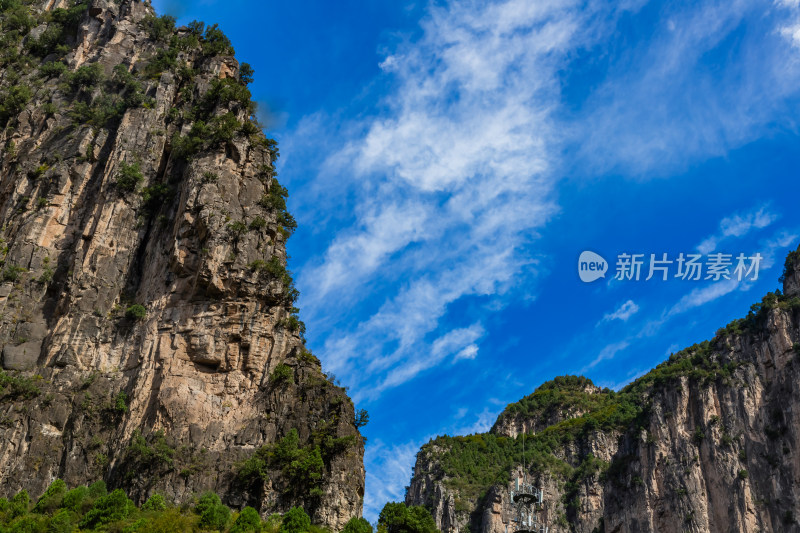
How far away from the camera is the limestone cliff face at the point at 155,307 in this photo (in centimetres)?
4059

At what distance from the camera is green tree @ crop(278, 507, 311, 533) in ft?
117

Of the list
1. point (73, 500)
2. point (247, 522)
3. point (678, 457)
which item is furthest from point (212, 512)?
point (678, 457)

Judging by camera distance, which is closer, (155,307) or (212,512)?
(212,512)

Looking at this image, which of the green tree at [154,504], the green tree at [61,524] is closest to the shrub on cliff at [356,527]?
the green tree at [154,504]

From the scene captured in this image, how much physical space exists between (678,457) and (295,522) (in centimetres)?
6485

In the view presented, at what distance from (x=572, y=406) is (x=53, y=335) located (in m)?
98.1

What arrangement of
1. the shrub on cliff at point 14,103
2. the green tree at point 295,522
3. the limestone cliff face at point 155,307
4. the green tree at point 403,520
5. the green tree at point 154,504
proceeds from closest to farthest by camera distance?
the green tree at point 295,522 → the green tree at point 154,504 → the limestone cliff face at point 155,307 → the green tree at point 403,520 → the shrub on cliff at point 14,103

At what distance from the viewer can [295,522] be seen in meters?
36.1

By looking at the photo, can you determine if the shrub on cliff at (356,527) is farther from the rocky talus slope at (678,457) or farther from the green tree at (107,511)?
the rocky talus slope at (678,457)

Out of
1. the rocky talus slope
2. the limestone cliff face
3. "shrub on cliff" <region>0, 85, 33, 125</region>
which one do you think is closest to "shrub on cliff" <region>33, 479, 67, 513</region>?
the limestone cliff face

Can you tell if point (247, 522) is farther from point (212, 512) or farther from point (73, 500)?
point (73, 500)

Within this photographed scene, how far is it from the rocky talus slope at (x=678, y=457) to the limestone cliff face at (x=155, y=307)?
48709mm

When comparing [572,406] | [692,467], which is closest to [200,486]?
[692,467]

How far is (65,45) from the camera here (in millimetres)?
70938
